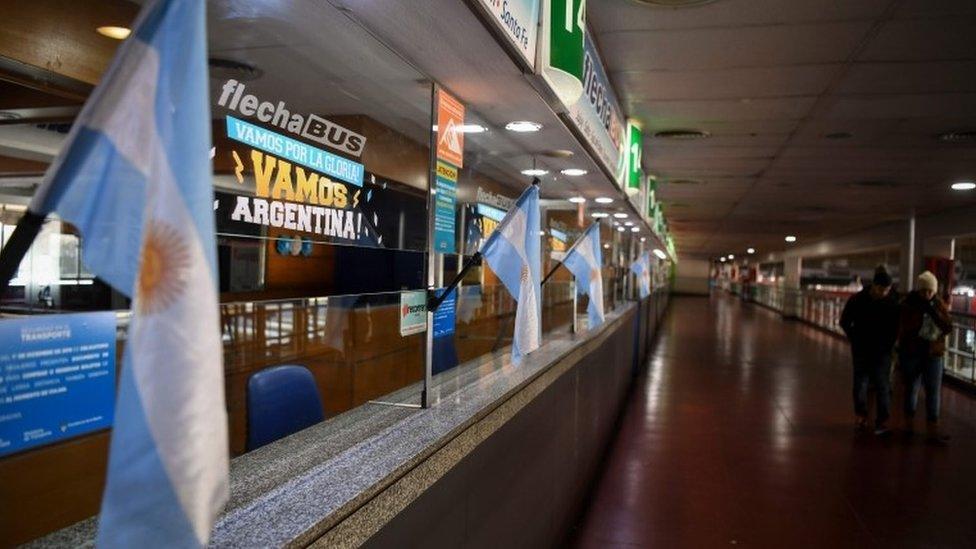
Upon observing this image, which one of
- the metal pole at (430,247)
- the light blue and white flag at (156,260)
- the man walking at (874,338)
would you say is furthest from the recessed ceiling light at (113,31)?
the man walking at (874,338)

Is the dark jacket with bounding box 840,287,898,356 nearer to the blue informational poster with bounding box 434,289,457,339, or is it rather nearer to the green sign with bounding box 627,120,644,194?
the green sign with bounding box 627,120,644,194

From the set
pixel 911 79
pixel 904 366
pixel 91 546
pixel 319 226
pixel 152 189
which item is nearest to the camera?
pixel 152 189

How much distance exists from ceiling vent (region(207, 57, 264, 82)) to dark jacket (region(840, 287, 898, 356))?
6.34 m

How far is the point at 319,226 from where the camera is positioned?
7.07 ft

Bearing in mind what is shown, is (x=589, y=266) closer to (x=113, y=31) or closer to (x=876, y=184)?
(x=113, y=31)

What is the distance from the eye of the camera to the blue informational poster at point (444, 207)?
8.96 feet

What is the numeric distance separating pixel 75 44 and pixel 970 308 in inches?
468

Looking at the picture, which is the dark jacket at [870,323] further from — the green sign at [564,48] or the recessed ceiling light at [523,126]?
the green sign at [564,48]

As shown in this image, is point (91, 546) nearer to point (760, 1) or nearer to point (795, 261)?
point (760, 1)

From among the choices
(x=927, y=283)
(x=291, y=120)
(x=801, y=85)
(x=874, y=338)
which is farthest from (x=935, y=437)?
(x=291, y=120)

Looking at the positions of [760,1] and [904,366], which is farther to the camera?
A: [904,366]

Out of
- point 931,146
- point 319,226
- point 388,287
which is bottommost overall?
point 388,287

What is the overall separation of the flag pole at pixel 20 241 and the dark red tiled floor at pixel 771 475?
139 inches

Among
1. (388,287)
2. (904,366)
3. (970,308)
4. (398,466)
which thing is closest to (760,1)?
(388,287)
